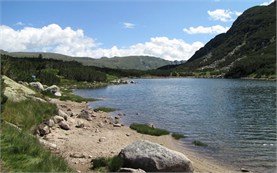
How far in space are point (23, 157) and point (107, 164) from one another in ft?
24.3

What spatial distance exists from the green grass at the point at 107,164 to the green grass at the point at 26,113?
6144 millimetres

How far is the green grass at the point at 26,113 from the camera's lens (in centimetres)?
2439

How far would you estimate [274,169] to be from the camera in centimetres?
2445

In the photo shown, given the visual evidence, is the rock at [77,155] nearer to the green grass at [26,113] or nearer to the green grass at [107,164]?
the green grass at [107,164]

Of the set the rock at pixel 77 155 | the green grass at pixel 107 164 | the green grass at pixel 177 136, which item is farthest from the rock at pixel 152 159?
the green grass at pixel 177 136

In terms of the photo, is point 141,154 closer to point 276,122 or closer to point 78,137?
point 78,137

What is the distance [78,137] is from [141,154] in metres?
11.3

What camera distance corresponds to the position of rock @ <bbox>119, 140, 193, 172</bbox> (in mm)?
19375

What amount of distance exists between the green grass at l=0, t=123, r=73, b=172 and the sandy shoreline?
329 centimetres

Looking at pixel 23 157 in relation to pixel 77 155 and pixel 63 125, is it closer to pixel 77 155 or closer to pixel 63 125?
pixel 77 155

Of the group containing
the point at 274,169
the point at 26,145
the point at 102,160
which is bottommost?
the point at 274,169

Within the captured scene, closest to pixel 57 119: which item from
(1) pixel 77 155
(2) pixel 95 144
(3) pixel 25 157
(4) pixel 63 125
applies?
(4) pixel 63 125

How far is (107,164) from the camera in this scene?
66.0 ft

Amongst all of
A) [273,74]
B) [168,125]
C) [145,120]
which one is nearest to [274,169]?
[168,125]
